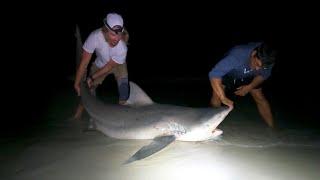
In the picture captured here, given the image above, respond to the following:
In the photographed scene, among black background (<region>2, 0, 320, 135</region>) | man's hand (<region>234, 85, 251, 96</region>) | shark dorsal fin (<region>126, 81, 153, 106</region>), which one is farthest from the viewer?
black background (<region>2, 0, 320, 135</region>)

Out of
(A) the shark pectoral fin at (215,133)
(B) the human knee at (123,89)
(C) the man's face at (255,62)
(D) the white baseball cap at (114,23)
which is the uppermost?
(D) the white baseball cap at (114,23)

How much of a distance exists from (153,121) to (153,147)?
0.63 meters

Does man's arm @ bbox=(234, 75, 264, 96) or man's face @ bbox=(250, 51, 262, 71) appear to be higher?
man's face @ bbox=(250, 51, 262, 71)

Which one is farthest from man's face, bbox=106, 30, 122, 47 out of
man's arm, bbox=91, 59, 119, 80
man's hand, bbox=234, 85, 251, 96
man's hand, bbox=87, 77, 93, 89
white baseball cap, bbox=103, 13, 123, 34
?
man's hand, bbox=234, 85, 251, 96

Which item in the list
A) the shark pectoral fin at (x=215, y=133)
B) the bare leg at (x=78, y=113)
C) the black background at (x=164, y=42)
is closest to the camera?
the shark pectoral fin at (x=215, y=133)

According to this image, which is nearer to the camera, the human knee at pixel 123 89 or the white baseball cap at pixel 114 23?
the white baseball cap at pixel 114 23

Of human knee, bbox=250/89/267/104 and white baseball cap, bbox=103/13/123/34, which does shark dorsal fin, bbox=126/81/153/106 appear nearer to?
white baseball cap, bbox=103/13/123/34

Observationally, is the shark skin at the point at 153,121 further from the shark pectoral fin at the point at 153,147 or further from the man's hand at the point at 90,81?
the man's hand at the point at 90,81

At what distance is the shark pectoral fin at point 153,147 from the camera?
16.2ft

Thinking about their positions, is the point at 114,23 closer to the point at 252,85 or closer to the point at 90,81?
the point at 90,81

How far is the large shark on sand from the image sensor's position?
18.3 feet

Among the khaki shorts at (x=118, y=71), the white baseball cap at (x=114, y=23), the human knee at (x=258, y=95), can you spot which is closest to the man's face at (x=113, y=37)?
the white baseball cap at (x=114, y=23)

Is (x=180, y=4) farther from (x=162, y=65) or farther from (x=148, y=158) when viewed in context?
(x=148, y=158)

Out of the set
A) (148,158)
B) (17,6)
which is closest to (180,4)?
(17,6)
